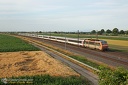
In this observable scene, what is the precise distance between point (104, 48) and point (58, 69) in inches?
858

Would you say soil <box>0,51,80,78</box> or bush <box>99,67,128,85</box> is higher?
bush <box>99,67,128,85</box>

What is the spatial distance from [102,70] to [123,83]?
53.3 inches

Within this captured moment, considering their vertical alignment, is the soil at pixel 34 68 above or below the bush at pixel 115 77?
below

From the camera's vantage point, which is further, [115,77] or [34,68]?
[34,68]

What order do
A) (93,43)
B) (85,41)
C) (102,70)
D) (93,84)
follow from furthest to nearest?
1. (85,41)
2. (93,43)
3. (93,84)
4. (102,70)

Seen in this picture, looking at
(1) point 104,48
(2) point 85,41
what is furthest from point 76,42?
(1) point 104,48

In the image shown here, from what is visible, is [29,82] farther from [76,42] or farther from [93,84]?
[76,42]

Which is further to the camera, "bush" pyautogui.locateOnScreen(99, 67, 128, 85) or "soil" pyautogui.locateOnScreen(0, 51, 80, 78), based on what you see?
"soil" pyautogui.locateOnScreen(0, 51, 80, 78)

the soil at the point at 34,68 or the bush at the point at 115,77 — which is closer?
the bush at the point at 115,77

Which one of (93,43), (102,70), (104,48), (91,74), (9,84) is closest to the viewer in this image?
(102,70)

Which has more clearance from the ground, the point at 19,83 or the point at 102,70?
the point at 102,70

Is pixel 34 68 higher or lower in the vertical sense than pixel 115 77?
lower

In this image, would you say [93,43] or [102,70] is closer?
[102,70]

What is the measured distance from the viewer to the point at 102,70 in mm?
10156
